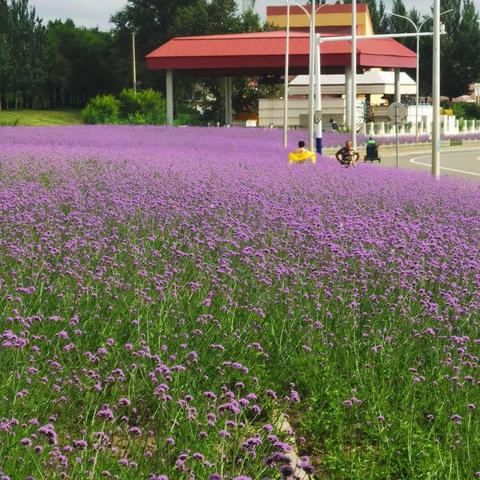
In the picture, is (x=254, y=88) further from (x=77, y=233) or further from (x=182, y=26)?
(x=77, y=233)

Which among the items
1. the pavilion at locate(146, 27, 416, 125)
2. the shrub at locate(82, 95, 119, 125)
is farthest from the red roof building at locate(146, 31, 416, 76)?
the shrub at locate(82, 95, 119, 125)

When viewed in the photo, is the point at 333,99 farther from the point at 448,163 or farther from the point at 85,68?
the point at 85,68

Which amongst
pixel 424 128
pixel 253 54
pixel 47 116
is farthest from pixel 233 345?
pixel 47 116

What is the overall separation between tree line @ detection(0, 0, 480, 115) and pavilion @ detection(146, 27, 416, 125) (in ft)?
34.8

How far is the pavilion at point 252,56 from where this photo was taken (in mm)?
72250

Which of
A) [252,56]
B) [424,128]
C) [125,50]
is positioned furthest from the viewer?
[125,50]

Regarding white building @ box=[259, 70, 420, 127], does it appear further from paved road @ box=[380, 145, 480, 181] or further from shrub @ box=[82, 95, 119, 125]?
paved road @ box=[380, 145, 480, 181]

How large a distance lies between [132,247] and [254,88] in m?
82.4

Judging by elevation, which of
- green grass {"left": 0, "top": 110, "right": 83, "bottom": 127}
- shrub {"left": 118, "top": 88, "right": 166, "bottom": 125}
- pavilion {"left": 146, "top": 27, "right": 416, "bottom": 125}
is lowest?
green grass {"left": 0, "top": 110, "right": 83, "bottom": 127}

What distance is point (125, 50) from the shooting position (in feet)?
344

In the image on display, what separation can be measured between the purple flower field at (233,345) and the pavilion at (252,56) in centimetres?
6025

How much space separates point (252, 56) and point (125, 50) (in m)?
34.6

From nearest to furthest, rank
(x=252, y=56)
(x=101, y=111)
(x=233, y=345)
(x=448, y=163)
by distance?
1. (x=233, y=345)
2. (x=448, y=163)
3. (x=252, y=56)
4. (x=101, y=111)

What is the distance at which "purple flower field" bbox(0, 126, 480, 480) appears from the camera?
5.39 meters
